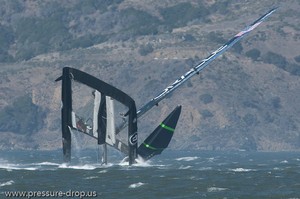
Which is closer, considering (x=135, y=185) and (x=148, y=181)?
(x=135, y=185)

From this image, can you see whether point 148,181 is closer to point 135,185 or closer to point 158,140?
point 135,185

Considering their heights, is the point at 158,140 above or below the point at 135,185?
above

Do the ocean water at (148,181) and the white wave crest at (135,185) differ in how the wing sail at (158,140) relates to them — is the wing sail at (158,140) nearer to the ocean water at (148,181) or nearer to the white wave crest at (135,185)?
the ocean water at (148,181)

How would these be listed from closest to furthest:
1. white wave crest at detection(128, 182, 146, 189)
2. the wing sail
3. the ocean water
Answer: the ocean water → white wave crest at detection(128, 182, 146, 189) → the wing sail

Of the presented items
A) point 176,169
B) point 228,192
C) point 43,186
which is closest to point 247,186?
point 228,192

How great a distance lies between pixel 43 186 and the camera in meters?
116

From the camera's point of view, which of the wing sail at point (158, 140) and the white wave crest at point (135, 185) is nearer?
the white wave crest at point (135, 185)

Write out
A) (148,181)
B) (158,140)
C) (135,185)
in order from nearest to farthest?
(135,185)
(148,181)
(158,140)

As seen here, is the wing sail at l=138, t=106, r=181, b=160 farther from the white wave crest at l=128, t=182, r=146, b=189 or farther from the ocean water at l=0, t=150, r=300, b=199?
the white wave crest at l=128, t=182, r=146, b=189

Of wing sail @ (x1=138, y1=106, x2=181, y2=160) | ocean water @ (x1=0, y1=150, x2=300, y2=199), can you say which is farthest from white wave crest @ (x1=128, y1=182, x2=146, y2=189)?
wing sail @ (x1=138, y1=106, x2=181, y2=160)

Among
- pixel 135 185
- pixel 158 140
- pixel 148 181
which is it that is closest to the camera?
pixel 135 185

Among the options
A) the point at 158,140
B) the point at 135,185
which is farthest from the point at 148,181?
the point at 158,140

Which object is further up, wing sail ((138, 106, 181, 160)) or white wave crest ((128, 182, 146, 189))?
wing sail ((138, 106, 181, 160))

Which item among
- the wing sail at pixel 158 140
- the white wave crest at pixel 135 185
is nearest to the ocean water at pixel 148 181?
the white wave crest at pixel 135 185
